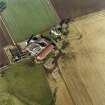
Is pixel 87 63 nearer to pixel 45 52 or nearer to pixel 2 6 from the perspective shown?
pixel 45 52

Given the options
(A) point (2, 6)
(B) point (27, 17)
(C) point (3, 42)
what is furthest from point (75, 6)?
(C) point (3, 42)

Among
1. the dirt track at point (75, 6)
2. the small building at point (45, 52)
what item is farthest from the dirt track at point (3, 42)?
the dirt track at point (75, 6)

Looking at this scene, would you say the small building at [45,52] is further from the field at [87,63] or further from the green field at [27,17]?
the green field at [27,17]

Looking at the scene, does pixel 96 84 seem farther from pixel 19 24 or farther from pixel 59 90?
pixel 19 24

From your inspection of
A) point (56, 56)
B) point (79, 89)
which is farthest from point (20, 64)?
point (79, 89)

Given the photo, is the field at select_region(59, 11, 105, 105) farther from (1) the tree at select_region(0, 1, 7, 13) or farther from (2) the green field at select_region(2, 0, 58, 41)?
(1) the tree at select_region(0, 1, 7, 13)

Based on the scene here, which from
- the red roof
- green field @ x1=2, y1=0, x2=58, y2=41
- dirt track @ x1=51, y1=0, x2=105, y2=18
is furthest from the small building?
dirt track @ x1=51, y1=0, x2=105, y2=18
